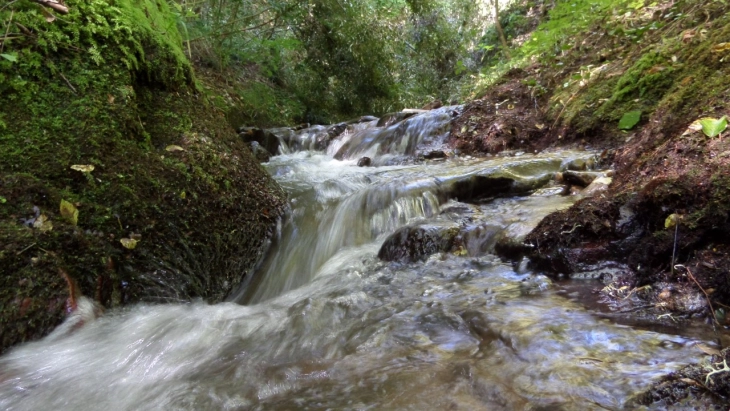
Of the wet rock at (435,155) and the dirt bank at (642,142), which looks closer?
the dirt bank at (642,142)

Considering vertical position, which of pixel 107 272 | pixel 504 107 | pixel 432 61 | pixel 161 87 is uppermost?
pixel 432 61

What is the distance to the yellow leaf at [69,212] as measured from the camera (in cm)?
248

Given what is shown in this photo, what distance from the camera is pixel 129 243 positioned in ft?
8.78

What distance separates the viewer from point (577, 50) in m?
6.86

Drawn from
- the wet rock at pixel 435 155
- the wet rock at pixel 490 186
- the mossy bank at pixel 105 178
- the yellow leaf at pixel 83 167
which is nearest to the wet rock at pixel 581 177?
the wet rock at pixel 490 186

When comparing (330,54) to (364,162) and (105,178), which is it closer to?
(364,162)

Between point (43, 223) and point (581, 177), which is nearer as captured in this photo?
point (43, 223)

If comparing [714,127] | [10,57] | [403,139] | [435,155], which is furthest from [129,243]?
[403,139]

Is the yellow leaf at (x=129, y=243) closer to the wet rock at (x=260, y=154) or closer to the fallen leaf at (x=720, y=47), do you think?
the wet rock at (x=260, y=154)

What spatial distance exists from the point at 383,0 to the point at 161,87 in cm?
833

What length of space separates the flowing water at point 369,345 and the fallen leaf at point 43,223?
0.62 m

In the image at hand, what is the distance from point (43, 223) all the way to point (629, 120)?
542 cm

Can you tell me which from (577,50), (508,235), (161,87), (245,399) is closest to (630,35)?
A: (577,50)

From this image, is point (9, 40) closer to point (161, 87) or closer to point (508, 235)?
point (161, 87)
